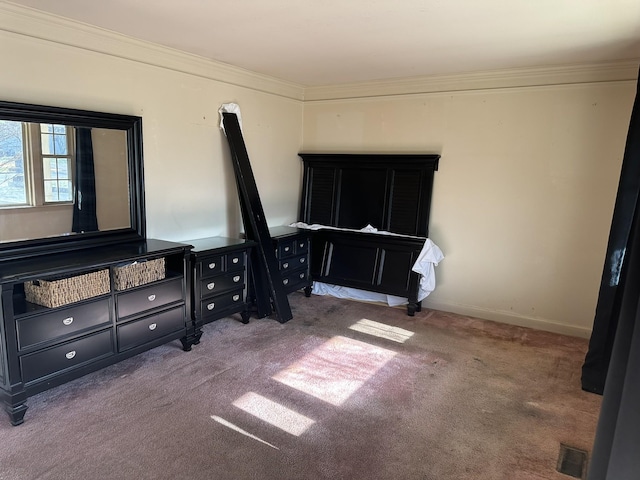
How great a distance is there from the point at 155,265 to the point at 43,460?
1411mm

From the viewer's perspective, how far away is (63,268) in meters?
2.66

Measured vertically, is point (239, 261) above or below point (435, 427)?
above

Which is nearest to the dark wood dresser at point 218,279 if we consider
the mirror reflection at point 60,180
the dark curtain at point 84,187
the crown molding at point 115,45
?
the mirror reflection at point 60,180

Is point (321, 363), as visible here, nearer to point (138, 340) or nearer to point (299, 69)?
point (138, 340)

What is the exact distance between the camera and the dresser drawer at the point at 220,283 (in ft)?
12.2

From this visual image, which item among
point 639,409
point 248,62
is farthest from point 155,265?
point 639,409

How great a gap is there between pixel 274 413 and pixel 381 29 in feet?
8.71

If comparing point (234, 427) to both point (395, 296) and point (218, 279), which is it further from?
point (395, 296)

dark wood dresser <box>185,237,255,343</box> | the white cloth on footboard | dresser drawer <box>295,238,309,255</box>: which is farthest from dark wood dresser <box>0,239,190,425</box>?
the white cloth on footboard

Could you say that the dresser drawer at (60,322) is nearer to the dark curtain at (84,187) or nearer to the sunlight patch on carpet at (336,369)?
the dark curtain at (84,187)

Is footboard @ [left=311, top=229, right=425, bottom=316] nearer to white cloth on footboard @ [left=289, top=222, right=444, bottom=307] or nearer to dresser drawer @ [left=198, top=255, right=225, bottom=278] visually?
white cloth on footboard @ [left=289, top=222, right=444, bottom=307]

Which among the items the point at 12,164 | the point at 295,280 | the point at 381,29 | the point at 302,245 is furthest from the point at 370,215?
the point at 12,164

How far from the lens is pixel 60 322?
270 cm

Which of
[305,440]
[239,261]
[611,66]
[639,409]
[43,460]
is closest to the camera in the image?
[639,409]
